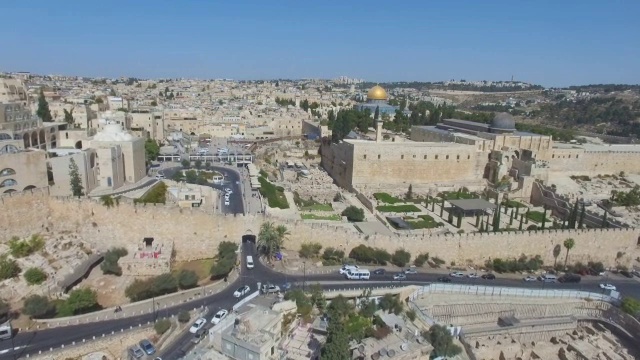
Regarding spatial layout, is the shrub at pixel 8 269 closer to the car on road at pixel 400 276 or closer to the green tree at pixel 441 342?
the car on road at pixel 400 276

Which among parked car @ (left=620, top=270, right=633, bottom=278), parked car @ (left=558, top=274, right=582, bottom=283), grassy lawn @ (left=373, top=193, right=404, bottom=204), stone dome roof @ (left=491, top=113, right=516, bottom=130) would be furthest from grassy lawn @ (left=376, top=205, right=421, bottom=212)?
stone dome roof @ (left=491, top=113, right=516, bottom=130)

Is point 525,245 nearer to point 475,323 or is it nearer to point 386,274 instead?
point 475,323

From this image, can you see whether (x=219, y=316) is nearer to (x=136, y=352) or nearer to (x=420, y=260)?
(x=136, y=352)

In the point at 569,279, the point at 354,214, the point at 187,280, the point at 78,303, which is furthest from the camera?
the point at 354,214

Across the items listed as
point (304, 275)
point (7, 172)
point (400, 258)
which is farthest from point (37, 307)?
point (400, 258)

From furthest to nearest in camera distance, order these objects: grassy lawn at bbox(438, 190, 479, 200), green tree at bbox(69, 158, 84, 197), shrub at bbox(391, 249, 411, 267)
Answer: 1. grassy lawn at bbox(438, 190, 479, 200)
2. green tree at bbox(69, 158, 84, 197)
3. shrub at bbox(391, 249, 411, 267)

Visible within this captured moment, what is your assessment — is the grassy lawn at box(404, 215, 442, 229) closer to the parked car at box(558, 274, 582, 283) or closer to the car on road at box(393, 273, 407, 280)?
the car on road at box(393, 273, 407, 280)
